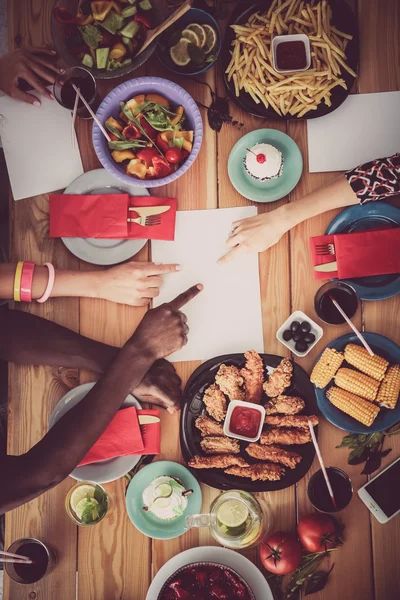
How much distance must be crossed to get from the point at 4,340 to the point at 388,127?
168 cm

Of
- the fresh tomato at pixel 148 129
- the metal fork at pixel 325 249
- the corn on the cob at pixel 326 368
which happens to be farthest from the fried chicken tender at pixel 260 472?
the fresh tomato at pixel 148 129

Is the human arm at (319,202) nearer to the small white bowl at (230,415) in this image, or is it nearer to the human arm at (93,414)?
the human arm at (93,414)

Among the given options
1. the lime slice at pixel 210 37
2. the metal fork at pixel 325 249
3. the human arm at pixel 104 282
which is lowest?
the human arm at pixel 104 282

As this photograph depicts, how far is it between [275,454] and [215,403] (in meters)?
0.28

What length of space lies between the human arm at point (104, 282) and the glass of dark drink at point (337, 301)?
0.56m

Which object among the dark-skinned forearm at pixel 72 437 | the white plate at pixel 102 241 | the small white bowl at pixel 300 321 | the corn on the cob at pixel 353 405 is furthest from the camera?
the white plate at pixel 102 241

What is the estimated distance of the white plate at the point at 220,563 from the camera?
185 cm

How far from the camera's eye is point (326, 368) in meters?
1.92

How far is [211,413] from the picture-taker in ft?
6.45

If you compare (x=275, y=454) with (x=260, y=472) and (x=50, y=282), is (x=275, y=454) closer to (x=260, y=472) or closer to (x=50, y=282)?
(x=260, y=472)

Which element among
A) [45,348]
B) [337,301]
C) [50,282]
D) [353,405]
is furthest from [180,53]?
[353,405]

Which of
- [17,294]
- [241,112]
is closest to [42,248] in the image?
[17,294]

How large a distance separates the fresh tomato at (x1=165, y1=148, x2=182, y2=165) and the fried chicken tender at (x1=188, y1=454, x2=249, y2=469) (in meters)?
1.09

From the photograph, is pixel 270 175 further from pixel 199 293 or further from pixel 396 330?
pixel 396 330
